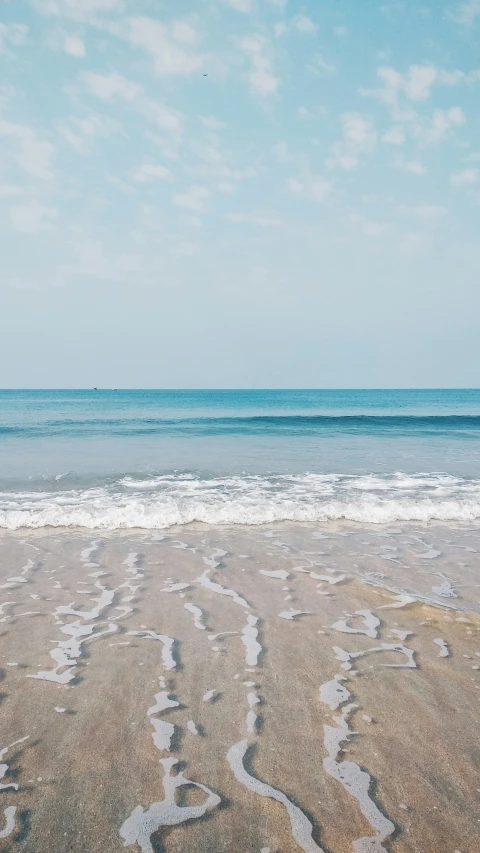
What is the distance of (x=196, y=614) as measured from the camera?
17.5ft

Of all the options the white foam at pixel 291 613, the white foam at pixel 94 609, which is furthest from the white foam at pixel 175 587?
the white foam at pixel 291 613

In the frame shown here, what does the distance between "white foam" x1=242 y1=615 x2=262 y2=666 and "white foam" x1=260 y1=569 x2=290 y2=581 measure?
4.16 ft

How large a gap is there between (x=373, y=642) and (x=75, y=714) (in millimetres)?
2972

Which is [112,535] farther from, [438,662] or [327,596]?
[438,662]

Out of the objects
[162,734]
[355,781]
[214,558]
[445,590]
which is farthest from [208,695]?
[445,590]

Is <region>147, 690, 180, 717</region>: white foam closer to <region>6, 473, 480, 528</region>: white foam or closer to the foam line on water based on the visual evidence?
the foam line on water

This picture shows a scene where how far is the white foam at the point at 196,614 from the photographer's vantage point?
503 centimetres

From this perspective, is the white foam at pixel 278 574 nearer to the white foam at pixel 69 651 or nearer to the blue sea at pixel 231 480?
the white foam at pixel 69 651

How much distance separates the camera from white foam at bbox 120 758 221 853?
8.25ft

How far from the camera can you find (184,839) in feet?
8.24

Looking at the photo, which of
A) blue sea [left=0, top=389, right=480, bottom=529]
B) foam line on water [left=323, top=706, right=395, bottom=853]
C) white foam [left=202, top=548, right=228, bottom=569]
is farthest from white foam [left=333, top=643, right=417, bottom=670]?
blue sea [left=0, top=389, right=480, bottom=529]

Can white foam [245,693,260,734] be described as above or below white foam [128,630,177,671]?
above

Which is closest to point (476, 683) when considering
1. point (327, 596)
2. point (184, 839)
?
point (327, 596)

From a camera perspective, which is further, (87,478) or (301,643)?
(87,478)
